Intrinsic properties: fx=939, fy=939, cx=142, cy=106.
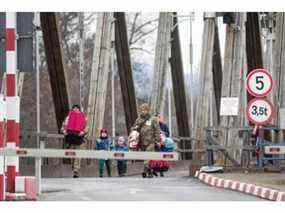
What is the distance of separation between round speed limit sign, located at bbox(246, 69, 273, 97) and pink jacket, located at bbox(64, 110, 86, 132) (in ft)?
12.2

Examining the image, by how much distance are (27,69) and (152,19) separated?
41.5m

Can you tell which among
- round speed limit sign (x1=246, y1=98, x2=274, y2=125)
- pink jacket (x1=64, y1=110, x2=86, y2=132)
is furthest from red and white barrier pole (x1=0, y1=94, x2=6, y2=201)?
pink jacket (x1=64, y1=110, x2=86, y2=132)

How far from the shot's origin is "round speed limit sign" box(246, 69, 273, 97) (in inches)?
703

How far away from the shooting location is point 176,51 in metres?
37.5

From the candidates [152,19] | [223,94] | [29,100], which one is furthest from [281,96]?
[152,19]

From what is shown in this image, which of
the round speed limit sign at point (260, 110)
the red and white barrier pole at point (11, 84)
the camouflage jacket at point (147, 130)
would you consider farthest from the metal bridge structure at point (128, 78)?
the camouflage jacket at point (147, 130)

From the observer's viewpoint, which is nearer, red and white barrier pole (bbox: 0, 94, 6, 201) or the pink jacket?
red and white barrier pole (bbox: 0, 94, 6, 201)

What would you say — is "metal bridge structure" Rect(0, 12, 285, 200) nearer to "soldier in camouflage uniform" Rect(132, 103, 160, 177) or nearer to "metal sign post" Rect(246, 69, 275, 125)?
"metal sign post" Rect(246, 69, 275, 125)

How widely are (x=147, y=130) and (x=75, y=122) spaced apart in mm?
2470

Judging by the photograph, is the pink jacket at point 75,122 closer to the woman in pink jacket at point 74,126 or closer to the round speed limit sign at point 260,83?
the woman in pink jacket at point 74,126

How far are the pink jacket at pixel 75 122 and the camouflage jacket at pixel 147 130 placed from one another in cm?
224

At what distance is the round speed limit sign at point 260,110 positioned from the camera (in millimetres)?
18234

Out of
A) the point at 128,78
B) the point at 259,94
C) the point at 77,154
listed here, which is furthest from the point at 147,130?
the point at 128,78

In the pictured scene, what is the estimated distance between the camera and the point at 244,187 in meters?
15.4
